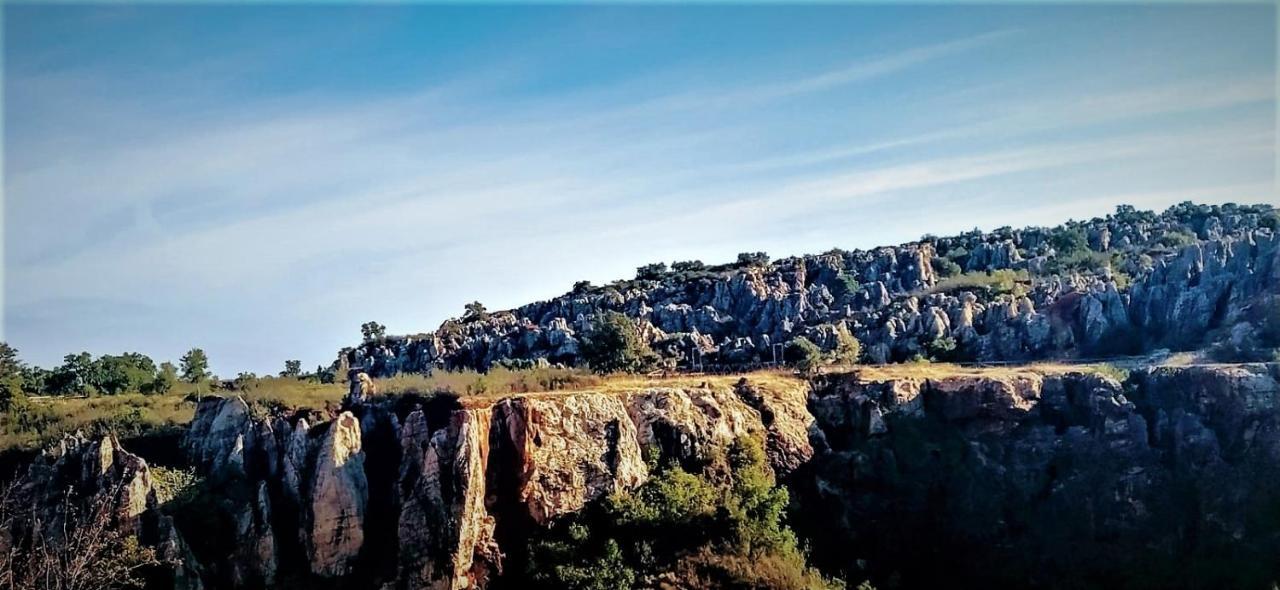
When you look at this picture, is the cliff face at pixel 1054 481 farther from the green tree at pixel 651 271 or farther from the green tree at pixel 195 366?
the green tree at pixel 651 271

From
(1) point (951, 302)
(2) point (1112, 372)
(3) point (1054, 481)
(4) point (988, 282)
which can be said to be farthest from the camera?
(4) point (988, 282)

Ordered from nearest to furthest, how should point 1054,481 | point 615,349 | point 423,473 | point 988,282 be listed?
point 423,473 → point 1054,481 → point 615,349 → point 988,282

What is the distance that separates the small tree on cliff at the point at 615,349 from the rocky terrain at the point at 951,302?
7.21 meters

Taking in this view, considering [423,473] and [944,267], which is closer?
[423,473]

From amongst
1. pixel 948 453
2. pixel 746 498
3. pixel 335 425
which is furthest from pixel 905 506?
pixel 335 425

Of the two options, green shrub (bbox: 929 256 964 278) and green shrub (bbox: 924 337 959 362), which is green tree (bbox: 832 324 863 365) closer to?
green shrub (bbox: 924 337 959 362)

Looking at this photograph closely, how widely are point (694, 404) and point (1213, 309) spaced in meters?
26.6

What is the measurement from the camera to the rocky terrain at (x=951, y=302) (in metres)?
45.7

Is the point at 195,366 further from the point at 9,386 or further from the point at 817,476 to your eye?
the point at 817,476

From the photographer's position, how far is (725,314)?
245ft

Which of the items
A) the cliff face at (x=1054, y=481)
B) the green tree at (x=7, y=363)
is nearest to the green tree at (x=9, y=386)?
the green tree at (x=7, y=363)

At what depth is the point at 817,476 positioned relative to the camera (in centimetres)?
3428

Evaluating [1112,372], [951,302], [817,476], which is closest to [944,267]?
→ [951,302]

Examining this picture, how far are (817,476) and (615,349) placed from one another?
1081cm
